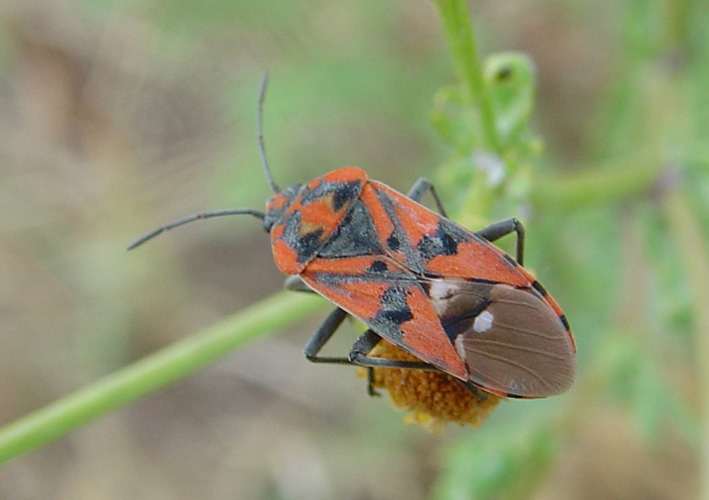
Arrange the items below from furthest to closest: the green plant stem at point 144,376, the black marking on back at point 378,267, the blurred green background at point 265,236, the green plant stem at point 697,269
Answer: the blurred green background at point 265,236
the green plant stem at point 697,269
the black marking on back at point 378,267
the green plant stem at point 144,376

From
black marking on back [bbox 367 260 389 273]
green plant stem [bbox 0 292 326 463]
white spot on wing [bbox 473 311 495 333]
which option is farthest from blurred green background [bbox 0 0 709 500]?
green plant stem [bbox 0 292 326 463]

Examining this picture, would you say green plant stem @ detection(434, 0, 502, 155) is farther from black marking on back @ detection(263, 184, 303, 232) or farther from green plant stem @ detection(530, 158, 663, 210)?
black marking on back @ detection(263, 184, 303, 232)

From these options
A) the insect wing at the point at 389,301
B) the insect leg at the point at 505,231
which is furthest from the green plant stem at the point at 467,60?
the insect wing at the point at 389,301

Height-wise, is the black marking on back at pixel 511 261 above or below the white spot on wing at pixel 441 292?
above

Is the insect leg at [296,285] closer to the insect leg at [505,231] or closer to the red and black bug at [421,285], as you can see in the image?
the red and black bug at [421,285]

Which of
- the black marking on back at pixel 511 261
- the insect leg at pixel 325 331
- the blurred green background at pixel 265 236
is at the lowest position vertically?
the blurred green background at pixel 265 236
